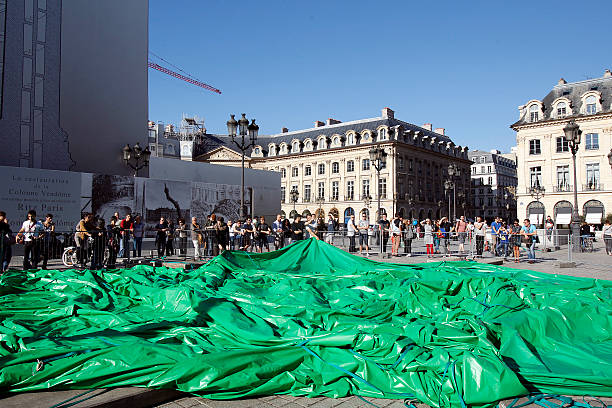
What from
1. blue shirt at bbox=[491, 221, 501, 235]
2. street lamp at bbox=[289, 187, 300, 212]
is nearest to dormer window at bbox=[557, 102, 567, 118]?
street lamp at bbox=[289, 187, 300, 212]

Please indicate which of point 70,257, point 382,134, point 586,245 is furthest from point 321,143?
point 70,257

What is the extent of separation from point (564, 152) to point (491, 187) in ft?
152

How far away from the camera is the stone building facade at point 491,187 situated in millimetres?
90000

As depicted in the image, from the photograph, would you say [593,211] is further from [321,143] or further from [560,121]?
[321,143]

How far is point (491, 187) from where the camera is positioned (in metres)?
91.0

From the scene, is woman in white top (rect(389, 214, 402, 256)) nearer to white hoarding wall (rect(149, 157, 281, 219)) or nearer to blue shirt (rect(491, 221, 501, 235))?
blue shirt (rect(491, 221, 501, 235))

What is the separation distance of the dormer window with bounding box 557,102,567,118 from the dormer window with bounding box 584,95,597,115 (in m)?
1.90

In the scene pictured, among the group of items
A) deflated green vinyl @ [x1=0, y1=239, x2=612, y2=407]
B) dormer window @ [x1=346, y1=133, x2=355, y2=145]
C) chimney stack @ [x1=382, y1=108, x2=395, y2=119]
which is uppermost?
chimney stack @ [x1=382, y1=108, x2=395, y2=119]

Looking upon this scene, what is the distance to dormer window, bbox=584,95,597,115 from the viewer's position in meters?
44.9

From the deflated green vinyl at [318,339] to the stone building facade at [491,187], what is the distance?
87948 mm

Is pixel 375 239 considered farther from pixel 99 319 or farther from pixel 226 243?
pixel 99 319

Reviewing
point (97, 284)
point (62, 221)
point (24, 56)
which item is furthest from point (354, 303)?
point (24, 56)

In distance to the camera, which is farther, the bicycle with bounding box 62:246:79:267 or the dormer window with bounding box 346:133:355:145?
the dormer window with bounding box 346:133:355:145

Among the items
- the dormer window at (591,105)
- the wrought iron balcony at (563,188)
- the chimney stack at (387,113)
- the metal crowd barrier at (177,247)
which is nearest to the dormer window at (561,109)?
the dormer window at (591,105)
